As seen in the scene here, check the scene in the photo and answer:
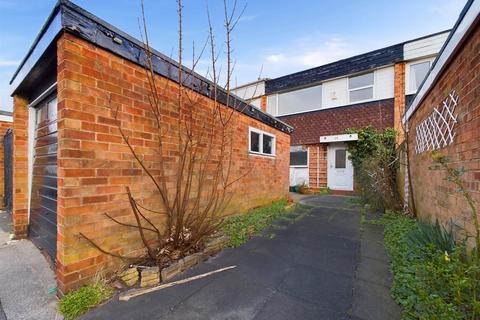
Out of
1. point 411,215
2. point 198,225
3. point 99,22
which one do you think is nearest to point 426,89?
point 411,215

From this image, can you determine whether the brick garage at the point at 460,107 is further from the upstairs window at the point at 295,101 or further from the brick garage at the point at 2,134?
the brick garage at the point at 2,134

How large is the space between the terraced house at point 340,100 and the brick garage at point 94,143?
5.92 meters

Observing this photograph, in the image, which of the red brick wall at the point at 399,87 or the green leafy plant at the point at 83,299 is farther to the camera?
the red brick wall at the point at 399,87

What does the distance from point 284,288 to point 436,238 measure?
1826 mm

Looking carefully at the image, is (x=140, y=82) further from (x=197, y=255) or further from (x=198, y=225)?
(x=197, y=255)

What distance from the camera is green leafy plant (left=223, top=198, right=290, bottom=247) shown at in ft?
12.1

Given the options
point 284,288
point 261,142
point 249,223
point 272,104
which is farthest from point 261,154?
point 272,104

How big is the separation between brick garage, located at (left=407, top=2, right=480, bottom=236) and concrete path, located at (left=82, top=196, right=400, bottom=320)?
1056 mm

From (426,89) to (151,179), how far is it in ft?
14.4

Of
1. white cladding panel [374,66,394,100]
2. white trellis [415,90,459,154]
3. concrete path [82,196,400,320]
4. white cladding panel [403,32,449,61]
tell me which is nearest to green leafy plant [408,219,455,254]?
concrete path [82,196,400,320]

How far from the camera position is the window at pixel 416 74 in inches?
325

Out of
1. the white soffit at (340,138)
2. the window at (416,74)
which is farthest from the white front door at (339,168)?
the window at (416,74)

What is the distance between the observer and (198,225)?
119 inches

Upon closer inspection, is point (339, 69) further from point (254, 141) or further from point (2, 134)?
point (2, 134)
